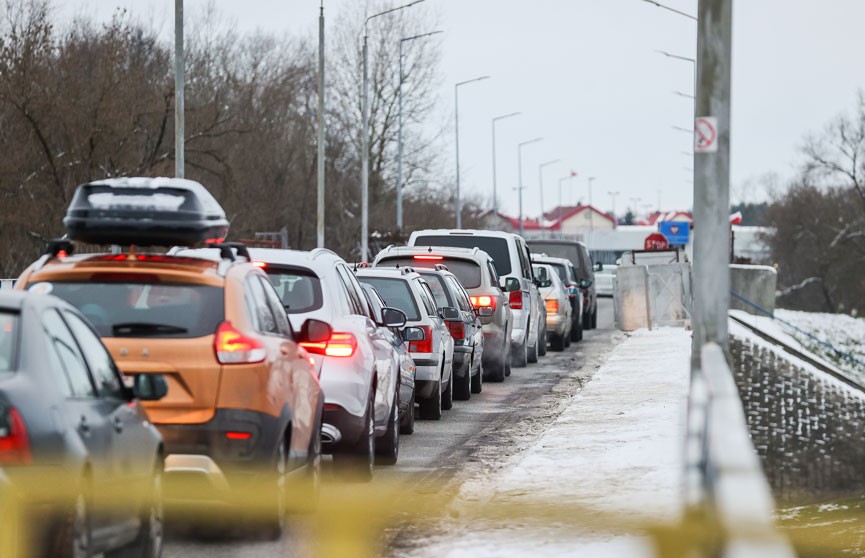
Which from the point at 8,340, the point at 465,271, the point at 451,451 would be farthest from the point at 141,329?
the point at 465,271

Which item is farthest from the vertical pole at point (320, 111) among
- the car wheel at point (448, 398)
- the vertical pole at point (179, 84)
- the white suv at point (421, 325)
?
the white suv at point (421, 325)

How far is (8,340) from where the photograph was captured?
21.9ft

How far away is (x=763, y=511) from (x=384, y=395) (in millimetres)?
9526

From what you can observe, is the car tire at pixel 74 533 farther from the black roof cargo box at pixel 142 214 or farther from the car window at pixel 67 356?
the black roof cargo box at pixel 142 214

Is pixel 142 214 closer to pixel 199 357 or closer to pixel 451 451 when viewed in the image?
pixel 199 357

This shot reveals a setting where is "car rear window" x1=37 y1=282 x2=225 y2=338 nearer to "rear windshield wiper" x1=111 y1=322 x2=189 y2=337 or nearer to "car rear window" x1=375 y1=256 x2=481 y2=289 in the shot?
"rear windshield wiper" x1=111 y1=322 x2=189 y2=337

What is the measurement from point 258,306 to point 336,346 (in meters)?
2.44

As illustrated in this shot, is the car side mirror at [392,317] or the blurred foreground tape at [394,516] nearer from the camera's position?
the blurred foreground tape at [394,516]

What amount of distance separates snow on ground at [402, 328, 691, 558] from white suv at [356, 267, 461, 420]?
144 centimetres

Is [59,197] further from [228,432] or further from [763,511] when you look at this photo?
[763,511]

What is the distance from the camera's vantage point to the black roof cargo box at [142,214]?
10.4 metres

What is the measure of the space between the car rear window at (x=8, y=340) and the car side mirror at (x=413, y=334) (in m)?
9.62

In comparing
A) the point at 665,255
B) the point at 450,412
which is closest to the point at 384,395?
the point at 450,412

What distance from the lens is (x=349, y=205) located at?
74.6 meters
